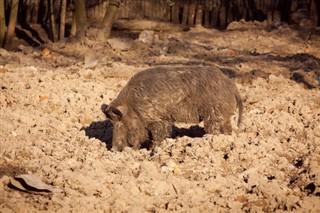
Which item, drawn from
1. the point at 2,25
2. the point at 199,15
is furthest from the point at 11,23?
the point at 199,15

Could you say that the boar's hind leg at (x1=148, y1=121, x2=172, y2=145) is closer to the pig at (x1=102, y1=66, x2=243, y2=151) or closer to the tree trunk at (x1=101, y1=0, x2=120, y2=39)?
the pig at (x1=102, y1=66, x2=243, y2=151)

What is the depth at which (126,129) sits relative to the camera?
7.74 metres

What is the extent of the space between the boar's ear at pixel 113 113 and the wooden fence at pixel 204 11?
8.97 meters

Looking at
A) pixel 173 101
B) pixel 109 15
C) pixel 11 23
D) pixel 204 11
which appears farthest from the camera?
pixel 204 11

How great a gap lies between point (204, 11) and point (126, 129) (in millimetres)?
9304

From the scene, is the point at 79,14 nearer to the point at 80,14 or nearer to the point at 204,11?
the point at 80,14

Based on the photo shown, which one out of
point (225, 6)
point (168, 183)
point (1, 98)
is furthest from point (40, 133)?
point (225, 6)

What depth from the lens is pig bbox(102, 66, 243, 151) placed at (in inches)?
292

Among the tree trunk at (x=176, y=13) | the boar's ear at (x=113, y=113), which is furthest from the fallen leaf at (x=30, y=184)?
the tree trunk at (x=176, y=13)

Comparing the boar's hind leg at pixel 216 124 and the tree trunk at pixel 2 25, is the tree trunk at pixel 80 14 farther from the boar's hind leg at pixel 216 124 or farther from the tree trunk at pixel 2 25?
the boar's hind leg at pixel 216 124

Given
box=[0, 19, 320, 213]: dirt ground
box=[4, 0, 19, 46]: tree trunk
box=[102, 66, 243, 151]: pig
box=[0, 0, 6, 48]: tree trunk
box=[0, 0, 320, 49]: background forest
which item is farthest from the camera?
box=[0, 0, 320, 49]: background forest

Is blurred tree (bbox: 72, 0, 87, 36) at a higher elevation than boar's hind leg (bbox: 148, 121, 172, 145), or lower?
higher

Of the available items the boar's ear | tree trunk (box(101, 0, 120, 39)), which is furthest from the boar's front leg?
tree trunk (box(101, 0, 120, 39))

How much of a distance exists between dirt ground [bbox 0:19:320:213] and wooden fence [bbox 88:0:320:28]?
3.09 meters
